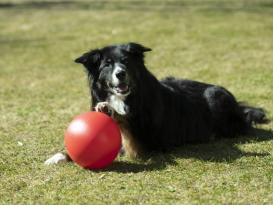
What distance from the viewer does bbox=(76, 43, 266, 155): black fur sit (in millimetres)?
7199

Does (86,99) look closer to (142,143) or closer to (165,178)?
(142,143)

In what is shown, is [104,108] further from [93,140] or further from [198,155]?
[198,155]

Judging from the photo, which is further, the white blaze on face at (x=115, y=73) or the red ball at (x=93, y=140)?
the white blaze on face at (x=115, y=73)

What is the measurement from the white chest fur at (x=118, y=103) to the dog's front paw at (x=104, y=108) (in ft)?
0.16

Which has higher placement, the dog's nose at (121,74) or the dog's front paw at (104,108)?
the dog's nose at (121,74)

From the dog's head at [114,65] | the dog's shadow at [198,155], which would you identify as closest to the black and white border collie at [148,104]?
the dog's head at [114,65]

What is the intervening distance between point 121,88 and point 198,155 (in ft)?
4.50

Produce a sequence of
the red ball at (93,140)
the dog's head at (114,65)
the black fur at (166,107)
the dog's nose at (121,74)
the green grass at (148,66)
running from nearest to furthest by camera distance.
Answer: the green grass at (148,66), the red ball at (93,140), the dog's nose at (121,74), the dog's head at (114,65), the black fur at (166,107)

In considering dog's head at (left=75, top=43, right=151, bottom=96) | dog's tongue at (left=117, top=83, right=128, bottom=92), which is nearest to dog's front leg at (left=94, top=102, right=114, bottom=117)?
dog's head at (left=75, top=43, right=151, bottom=96)

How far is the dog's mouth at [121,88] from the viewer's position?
7.11m

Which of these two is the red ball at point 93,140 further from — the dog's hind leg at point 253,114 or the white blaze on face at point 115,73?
the dog's hind leg at point 253,114

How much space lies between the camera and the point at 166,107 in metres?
7.83

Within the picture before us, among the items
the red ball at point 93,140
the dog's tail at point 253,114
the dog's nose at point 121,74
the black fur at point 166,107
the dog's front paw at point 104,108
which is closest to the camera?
the red ball at point 93,140

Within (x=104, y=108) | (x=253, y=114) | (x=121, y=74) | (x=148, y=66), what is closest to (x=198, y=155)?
(x=104, y=108)
